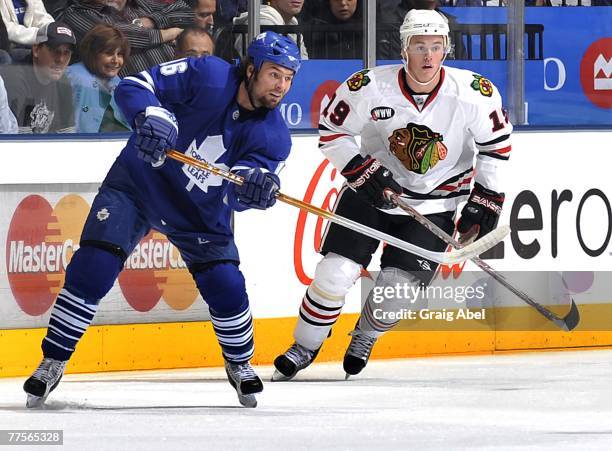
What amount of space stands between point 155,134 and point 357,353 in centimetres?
144

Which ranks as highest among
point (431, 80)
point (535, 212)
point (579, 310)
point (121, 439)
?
point (431, 80)

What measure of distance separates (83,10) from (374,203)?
1.27m

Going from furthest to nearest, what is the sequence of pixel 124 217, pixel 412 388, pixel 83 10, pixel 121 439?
pixel 83 10
pixel 412 388
pixel 124 217
pixel 121 439

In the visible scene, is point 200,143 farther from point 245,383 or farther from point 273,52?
point 245,383

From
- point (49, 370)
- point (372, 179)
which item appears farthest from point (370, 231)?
point (49, 370)

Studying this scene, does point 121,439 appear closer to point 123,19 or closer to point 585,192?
point 123,19

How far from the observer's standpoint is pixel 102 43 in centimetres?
598

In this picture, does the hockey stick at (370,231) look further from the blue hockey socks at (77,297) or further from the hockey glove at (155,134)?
the blue hockey socks at (77,297)

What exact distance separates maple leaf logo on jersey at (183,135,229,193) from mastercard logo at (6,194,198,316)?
39.9 inches

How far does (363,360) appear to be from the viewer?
5750 mm

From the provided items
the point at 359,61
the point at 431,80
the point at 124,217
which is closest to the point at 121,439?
the point at 124,217

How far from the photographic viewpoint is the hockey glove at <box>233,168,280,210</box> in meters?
4.74

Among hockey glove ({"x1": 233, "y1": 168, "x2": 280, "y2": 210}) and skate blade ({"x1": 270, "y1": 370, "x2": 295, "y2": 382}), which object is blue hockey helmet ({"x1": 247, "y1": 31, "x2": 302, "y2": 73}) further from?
skate blade ({"x1": 270, "y1": 370, "x2": 295, "y2": 382})

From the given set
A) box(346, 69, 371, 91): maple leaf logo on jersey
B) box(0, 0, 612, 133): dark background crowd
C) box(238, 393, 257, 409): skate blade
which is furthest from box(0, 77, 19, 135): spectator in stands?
box(238, 393, 257, 409): skate blade
